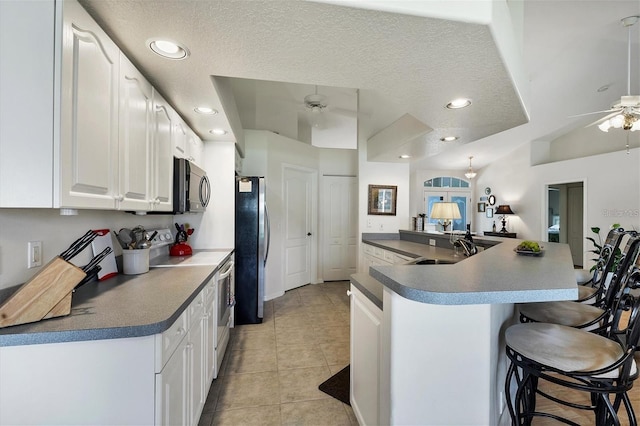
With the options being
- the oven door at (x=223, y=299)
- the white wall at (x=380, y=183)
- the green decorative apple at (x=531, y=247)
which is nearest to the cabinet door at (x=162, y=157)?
the oven door at (x=223, y=299)

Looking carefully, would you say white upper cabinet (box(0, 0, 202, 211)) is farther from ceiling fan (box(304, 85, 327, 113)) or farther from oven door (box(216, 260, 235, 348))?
ceiling fan (box(304, 85, 327, 113))

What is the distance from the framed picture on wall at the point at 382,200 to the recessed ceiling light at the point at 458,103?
2.46m

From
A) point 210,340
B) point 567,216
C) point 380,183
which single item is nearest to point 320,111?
point 380,183

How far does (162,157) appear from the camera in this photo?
190 centimetres

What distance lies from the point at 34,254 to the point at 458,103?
261 cm

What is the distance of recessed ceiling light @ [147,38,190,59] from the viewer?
1286mm

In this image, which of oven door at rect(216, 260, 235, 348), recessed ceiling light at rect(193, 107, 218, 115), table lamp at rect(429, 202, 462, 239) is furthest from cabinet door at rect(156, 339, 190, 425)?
table lamp at rect(429, 202, 462, 239)

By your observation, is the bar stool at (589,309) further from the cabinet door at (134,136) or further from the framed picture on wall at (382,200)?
the framed picture on wall at (382,200)

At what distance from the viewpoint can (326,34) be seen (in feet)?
3.95

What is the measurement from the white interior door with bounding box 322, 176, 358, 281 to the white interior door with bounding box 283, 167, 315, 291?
42 cm

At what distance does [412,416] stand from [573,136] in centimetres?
801

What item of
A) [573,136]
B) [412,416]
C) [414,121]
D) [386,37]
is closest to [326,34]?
[386,37]

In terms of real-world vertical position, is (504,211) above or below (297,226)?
above

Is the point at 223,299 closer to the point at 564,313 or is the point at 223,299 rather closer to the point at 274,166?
the point at 274,166
